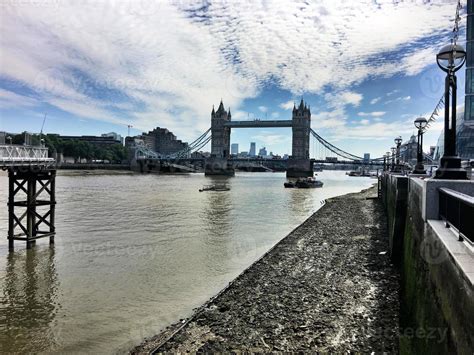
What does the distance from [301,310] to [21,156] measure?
13278mm

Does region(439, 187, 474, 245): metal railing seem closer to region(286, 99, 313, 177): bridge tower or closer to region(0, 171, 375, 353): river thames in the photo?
region(0, 171, 375, 353): river thames

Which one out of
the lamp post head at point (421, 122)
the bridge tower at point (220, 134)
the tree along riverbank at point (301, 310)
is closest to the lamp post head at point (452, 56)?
the tree along riverbank at point (301, 310)

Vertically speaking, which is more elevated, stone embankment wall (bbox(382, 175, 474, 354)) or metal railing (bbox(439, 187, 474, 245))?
metal railing (bbox(439, 187, 474, 245))

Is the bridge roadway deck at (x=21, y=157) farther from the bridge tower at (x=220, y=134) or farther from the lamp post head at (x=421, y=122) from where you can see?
the bridge tower at (x=220, y=134)

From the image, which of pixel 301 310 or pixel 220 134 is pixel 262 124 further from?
pixel 301 310

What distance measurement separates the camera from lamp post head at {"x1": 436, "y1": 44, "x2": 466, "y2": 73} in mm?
6047

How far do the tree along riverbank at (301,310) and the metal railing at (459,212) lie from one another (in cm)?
274

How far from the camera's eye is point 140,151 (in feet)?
505

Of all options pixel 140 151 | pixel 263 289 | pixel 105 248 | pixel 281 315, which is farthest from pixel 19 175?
pixel 140 151

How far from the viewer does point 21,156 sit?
50.6 feet

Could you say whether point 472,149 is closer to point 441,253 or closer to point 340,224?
point 340,224

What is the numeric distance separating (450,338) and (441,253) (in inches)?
41.8

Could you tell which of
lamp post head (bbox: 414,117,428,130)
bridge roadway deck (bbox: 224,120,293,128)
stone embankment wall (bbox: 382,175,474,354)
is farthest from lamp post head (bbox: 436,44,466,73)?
bridge roadway deck (bbox: 224,120,293,128)

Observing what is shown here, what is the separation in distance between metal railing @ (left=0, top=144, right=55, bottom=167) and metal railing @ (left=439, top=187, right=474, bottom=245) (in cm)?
1470
